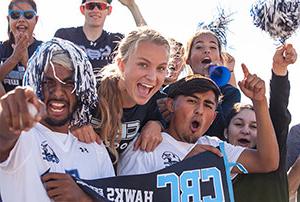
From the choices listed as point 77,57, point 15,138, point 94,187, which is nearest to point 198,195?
point 94,187

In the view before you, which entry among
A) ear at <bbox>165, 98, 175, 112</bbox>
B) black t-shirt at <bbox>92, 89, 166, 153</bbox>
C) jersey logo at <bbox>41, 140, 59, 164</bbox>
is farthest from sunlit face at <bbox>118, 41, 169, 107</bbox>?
jersey logo at <bbox>41, 140, 59, 164</bbox>

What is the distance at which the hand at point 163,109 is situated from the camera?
3993 mm

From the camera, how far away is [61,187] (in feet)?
9.68

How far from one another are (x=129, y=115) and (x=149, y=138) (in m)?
0.25

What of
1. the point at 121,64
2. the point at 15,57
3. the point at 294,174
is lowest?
the point at 294,174

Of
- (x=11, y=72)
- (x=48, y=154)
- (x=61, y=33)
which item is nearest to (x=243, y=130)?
(x=48, y=154)

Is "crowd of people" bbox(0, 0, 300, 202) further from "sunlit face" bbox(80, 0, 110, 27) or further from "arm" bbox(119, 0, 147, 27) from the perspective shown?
"arm" bbox(119, 0, 147, 27)

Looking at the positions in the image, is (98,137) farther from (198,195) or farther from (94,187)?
(198,195)

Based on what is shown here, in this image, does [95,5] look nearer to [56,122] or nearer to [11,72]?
[11,72]

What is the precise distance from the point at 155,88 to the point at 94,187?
2.81 ft

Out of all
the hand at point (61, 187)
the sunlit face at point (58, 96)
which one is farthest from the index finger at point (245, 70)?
the hand at point (61, 187)

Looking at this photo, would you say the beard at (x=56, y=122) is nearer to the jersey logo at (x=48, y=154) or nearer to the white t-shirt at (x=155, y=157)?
the jersey logo at (x=48, y=154)

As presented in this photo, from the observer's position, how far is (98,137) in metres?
3.48

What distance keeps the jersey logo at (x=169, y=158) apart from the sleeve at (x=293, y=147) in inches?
59.6
